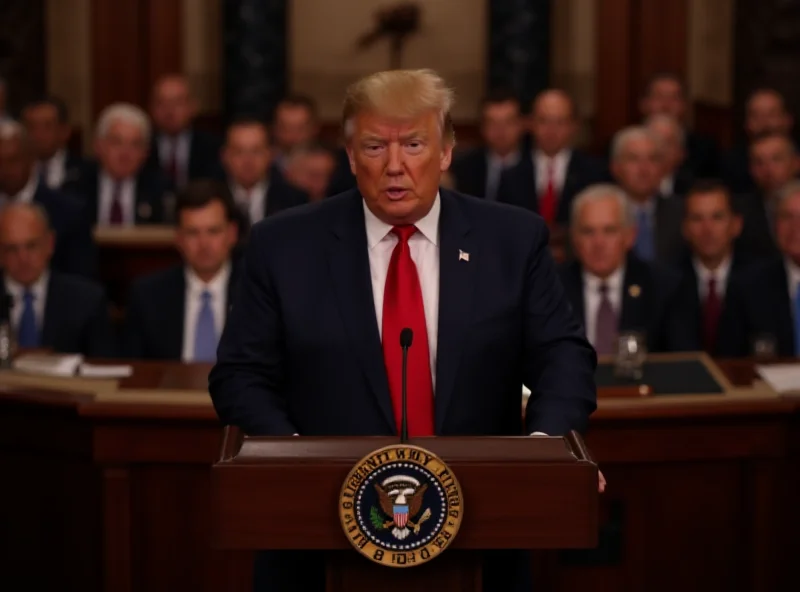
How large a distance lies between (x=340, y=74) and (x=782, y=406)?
7418 mm

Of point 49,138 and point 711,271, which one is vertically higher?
point 49,138

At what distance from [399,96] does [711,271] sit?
4344 mm

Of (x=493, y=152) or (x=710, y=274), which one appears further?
(x=493, y=152)

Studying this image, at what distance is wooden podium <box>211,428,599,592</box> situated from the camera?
236cm

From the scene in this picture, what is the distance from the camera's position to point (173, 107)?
9.66 meters

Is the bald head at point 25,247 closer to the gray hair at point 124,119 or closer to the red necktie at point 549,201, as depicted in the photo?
the gray hair at point 124,119

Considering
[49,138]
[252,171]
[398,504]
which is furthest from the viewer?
[49,138]

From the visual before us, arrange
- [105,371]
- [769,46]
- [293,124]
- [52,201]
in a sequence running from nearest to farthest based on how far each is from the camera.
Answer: [105,371], [52,201], [293,124], [769,46]

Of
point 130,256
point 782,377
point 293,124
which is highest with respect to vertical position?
point 293,124

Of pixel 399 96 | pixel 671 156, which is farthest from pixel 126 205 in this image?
pixel 399 96

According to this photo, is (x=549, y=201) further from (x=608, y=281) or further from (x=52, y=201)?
(x=608, y=281)

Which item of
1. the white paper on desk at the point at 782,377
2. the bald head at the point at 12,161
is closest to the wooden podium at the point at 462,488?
the white paper on desk at the point at 782,377

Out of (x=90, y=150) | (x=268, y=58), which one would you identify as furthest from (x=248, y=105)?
(x=90, y=150)

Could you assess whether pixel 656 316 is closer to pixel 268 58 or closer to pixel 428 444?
pixel 428 444
